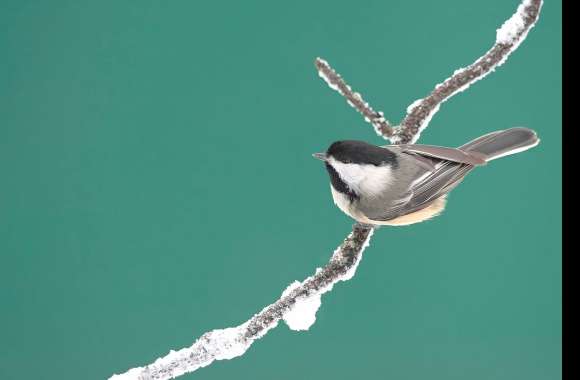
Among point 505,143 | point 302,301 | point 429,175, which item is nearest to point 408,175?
point 429,175

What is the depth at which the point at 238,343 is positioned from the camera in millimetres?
1332

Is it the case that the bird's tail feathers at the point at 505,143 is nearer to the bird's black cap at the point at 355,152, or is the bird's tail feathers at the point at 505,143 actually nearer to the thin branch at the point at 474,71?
the thin branch at the point at 474,71

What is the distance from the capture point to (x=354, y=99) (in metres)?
1.53

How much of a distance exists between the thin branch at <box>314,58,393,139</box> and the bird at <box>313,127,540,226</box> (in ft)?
0.19

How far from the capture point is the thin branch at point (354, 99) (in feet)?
4.83

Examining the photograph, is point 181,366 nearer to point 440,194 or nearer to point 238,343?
point 238,343

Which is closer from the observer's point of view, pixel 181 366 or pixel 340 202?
pixel 181 366

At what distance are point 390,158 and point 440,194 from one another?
0.27 m

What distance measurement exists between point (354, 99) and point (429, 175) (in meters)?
0.38

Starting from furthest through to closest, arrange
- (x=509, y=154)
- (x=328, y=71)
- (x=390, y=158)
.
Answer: (x=509, y=154)
(x=390, y=158)
(x=328, y=71)

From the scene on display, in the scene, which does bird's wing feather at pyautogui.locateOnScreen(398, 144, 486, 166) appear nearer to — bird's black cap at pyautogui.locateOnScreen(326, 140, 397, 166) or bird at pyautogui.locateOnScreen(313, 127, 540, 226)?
bird at pyautogui.locateOnScreen(313, 127, 540, 226)

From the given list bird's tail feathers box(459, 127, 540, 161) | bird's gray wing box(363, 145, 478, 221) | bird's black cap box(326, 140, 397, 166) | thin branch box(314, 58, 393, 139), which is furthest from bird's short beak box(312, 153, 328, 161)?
bird's tail feathers box(459, 127, 540, 161)

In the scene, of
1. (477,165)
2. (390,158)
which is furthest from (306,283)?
(477,165)

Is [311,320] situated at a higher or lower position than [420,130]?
lower
